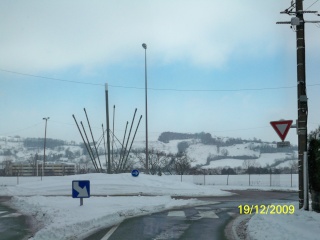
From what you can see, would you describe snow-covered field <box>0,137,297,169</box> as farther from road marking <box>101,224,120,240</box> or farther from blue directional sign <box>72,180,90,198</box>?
road marking <box>101,224,120,240</box>

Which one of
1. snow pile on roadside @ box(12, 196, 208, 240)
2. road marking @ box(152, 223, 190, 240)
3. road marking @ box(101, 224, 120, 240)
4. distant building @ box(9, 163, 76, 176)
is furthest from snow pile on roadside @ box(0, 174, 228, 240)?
distant building @ box(9, 163, 76, 176)

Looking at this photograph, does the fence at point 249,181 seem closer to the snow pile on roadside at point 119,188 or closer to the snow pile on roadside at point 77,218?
the snow pile on roadside at point 119,188

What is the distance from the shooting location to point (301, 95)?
14648 mm

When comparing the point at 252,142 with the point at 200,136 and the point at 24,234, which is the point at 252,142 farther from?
the point at 24,234

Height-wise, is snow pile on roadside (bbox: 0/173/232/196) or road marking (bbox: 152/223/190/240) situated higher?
road marking (bbox: 152/223/190/240)

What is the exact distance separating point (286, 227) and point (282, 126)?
425cm

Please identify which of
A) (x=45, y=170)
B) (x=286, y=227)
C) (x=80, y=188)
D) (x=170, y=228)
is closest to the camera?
(x=286, y=227)

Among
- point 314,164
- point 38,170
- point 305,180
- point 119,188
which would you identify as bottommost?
point 38,170

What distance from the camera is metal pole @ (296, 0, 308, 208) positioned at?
14.5 metres

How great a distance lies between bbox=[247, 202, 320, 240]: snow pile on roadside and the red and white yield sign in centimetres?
256

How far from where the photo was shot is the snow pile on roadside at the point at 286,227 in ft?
32.0

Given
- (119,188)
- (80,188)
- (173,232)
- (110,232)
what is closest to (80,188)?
(80,188)

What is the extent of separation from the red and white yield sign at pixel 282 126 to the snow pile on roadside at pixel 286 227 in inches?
101

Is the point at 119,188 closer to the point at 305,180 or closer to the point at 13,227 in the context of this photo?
the point at 13,227
